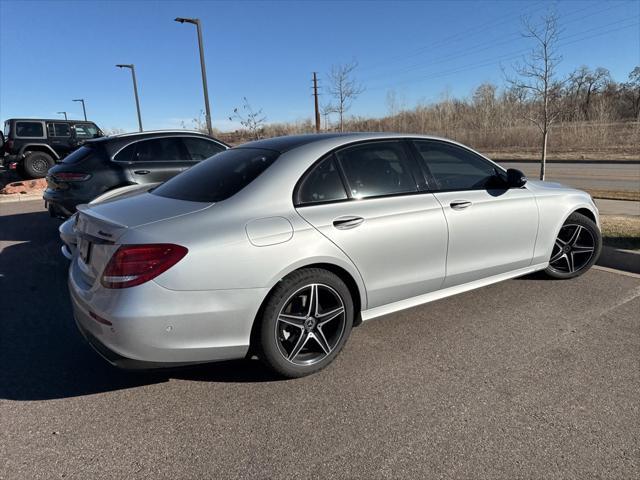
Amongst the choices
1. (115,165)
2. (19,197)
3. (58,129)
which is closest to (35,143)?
(58,129)

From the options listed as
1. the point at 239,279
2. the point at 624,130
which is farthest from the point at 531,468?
the point at 624,130

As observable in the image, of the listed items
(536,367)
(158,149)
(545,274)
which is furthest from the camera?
(158,149)

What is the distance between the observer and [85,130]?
1683 centimetres

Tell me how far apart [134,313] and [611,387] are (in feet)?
9.39

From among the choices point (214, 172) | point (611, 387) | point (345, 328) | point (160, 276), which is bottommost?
point (611, 387)

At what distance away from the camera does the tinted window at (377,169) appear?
10.9 ft

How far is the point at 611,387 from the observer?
2816 millimetres

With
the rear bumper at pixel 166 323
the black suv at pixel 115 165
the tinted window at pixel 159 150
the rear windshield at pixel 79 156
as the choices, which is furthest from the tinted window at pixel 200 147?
the rear bumper at pixel 166 323

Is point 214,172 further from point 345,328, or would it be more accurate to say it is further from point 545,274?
point 545,274

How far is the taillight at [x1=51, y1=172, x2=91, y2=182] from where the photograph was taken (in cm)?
652

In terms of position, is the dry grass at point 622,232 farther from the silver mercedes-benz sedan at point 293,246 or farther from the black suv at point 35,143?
the black suv at point 35,143

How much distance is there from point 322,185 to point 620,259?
158 inches

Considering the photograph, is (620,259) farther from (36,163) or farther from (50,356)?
(36,163)

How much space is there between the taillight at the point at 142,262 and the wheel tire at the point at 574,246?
3.75 metres
